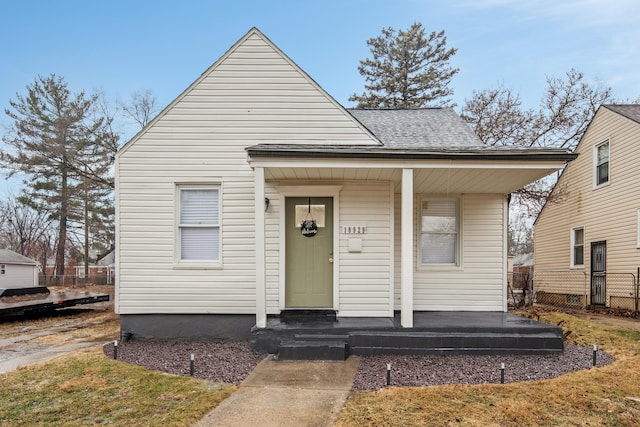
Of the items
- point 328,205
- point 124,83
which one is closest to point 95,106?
point 124,83

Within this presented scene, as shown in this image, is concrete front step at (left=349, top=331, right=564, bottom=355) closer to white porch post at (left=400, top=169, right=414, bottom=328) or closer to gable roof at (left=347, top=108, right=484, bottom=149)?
white porch post at (left=400, top=169, right=414, bottom=328)

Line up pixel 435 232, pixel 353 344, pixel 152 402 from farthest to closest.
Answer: pixel 435 232, pixel 353 344, pixel 152 402

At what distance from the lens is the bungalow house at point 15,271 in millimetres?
19061

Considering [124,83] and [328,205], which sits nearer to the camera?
[328,205]

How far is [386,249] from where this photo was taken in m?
6.95

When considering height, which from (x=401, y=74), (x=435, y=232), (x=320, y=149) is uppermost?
(x=401, y=74)

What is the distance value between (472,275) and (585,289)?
28.0 feet

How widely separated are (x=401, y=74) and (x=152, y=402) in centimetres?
2552

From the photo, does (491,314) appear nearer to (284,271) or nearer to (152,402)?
(284,271)

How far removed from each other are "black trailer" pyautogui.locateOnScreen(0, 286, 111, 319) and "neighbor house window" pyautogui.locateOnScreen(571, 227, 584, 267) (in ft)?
54.0

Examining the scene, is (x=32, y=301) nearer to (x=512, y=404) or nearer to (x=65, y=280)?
(x=512, y=404)

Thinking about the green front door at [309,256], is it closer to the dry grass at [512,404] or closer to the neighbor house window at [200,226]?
the neighbor house window at [200,226]

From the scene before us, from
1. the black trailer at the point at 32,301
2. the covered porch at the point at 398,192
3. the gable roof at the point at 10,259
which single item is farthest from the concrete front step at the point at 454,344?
the gable roof at the point at 10,259

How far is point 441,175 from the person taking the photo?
21.4ft
